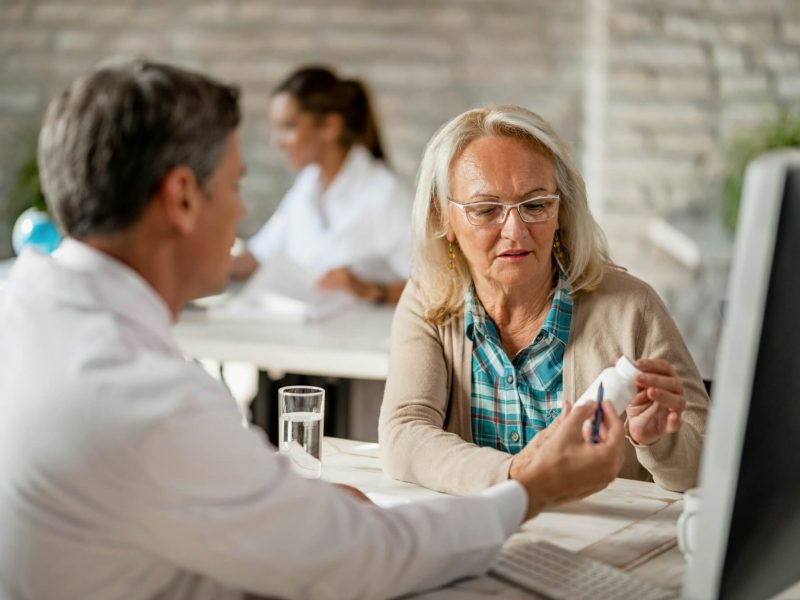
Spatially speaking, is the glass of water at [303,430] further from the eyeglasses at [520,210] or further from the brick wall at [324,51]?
the brick wall at [324,51]

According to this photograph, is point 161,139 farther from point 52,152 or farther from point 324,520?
point 324,520

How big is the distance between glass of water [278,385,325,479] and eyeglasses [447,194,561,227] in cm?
43

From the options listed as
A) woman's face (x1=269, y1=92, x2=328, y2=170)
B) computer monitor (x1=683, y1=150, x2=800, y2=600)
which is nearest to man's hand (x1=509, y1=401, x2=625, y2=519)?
computer monitor (x1=683, y1=150, x2=800, y2=600)

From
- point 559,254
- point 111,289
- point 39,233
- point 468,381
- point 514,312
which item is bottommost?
point 39,233

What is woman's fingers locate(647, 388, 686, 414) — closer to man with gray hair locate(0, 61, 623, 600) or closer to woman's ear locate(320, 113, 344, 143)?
man with gray hair locate(0, 61, 623, 600)

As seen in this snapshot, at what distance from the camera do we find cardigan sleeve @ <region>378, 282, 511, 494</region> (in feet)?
5.35

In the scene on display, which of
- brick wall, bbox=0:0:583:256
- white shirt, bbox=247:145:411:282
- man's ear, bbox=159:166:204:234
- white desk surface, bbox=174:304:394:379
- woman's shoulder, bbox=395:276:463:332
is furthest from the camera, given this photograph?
brick wall, bbox=0:0:583:256

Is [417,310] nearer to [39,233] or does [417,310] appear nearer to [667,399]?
[667,399]

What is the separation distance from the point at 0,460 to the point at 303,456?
2.21 feet

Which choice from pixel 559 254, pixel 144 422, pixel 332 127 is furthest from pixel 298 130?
pixel 144 422

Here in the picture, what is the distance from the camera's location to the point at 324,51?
4.86m

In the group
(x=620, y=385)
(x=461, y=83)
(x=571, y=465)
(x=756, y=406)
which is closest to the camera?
(x=756, y=406)

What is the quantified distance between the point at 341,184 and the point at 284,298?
1.96 feet

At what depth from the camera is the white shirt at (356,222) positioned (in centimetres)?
374
